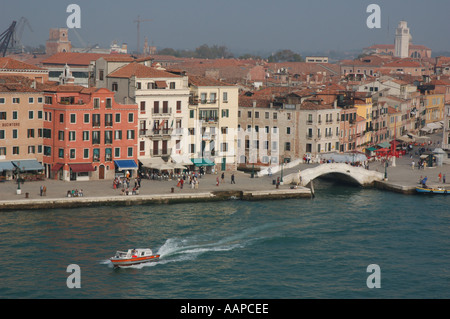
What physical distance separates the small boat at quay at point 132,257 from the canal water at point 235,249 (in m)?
0.37

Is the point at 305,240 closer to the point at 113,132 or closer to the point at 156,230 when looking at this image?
the point at 156,230

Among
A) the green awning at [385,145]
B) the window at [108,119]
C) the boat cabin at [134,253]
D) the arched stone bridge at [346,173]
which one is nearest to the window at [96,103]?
the window at [108,119]

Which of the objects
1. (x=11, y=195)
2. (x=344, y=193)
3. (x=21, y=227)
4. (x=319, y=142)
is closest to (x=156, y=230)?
(x=21, y=227)

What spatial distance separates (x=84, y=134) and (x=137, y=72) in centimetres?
632

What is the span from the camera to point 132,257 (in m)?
38.2

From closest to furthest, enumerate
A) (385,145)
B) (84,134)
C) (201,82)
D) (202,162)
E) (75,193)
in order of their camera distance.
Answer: (75,193) < (84,134) < (202,162) < (201,82) < (385,145)

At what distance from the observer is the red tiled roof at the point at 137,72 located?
5838cm

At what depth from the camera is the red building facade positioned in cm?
5481

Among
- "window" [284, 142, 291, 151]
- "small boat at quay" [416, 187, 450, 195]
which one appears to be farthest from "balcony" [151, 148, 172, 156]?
"small boat at quay" [416, 187, 450, 195]

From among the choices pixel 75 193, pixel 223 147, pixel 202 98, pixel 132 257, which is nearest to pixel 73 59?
pixel 202 98

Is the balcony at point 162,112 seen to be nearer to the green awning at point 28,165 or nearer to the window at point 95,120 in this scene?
the window at point 95,120

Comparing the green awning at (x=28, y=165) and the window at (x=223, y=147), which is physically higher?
the window at (x=223, y=147)

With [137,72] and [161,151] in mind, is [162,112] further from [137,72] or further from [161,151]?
[137,72]

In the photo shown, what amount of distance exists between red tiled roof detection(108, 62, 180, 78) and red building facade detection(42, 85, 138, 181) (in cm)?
278
